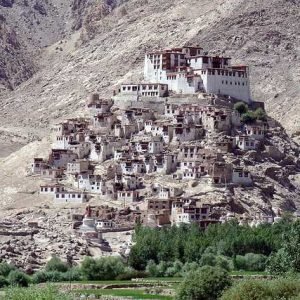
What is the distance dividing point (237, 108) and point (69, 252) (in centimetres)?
2462

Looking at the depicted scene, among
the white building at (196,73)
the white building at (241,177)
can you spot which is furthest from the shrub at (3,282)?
the white building at (196,73)

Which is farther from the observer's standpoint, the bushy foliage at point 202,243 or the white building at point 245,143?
the white building at point 245,143

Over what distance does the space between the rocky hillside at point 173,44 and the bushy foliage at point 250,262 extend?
140ft

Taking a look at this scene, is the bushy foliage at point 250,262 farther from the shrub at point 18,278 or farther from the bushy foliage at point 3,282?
the bushy foliage at point 3,282

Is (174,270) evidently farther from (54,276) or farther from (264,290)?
(264,290)

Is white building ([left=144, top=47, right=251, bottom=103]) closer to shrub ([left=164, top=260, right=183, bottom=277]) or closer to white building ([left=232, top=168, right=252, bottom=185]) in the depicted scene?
white building ([left=232, top=168, right=252, bottom=185])

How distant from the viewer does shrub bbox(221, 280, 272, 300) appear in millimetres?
61766

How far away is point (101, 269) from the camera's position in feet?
280

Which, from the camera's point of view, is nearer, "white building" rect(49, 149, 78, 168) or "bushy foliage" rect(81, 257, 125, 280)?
"bushy foliage" rect(81, 257, 125, 280)

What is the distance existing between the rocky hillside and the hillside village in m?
15.9

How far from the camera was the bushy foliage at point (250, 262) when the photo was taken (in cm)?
8800

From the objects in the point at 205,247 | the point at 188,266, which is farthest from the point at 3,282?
the point at 205,247

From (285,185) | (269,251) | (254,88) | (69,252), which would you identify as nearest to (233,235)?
(269,251)

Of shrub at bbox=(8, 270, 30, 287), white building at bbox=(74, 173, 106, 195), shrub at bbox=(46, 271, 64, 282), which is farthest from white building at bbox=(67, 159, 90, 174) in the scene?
shrub at bbox=(8, 270, 30, 287)
